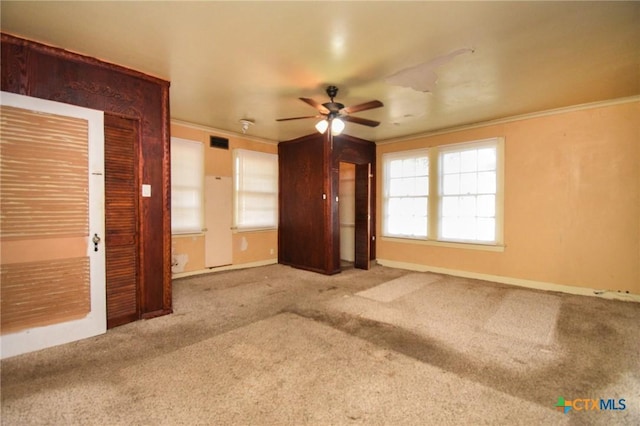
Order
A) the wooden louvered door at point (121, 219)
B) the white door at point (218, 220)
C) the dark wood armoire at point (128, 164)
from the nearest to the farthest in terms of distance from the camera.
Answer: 1. the dark wood armoire at point (128, 164)
2. the wooden louvered door at point (121, 219)
3. the white door at point (218, 220)

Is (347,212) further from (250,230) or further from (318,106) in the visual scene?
(318,106)

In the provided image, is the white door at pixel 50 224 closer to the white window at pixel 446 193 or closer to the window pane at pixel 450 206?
the white window at pixel 446 193

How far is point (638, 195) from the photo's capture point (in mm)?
3949

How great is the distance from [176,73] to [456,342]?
4068 millimetres

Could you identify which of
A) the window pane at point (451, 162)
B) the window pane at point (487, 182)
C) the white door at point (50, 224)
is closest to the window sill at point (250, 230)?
the white door at point (50, 224)

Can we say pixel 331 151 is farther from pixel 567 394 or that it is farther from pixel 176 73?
pixel 567 394

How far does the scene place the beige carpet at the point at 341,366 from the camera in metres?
1.85

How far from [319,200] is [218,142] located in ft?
7.39

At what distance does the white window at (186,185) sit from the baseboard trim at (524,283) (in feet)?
13.2

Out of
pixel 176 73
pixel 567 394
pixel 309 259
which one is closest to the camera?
pixel 567 394

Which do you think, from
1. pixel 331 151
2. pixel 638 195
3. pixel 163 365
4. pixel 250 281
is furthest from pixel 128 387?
pixel 638 195

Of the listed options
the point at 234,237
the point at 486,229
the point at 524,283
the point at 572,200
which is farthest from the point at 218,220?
the point at 572,200

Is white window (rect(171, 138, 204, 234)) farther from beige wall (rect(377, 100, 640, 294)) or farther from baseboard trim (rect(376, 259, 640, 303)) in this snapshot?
beige wall (rect(377, 100, 640, 294))

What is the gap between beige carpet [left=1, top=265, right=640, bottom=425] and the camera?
72.7 inches
